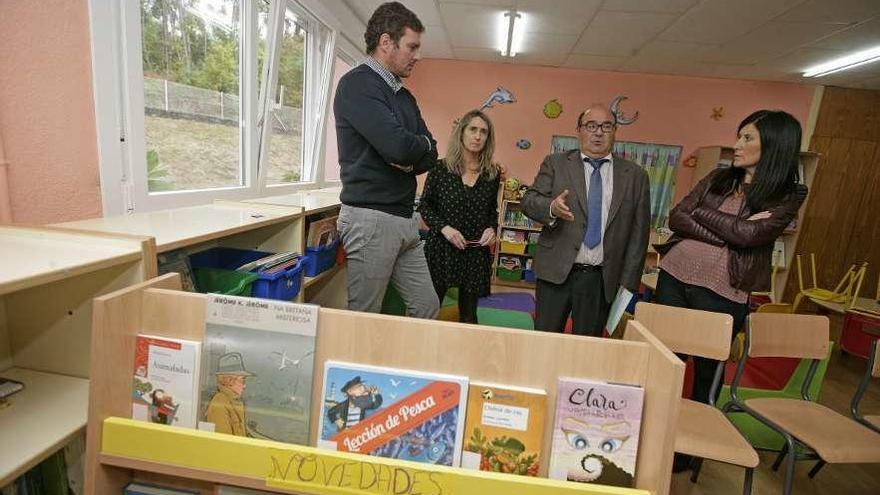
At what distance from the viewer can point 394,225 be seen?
61.2 inches

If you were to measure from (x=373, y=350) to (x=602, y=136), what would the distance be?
1419 millimetres

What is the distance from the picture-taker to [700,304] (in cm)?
172

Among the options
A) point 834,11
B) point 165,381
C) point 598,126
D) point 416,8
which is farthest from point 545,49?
point 165,381

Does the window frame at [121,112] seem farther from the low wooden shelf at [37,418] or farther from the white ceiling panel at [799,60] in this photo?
the white ceiling panel at [799,60]

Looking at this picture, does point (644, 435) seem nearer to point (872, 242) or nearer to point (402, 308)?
point (402, 308)

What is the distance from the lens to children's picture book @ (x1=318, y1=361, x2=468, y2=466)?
713mm

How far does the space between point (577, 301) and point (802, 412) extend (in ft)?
3.17

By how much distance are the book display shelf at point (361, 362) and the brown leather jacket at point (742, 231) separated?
1135 mm

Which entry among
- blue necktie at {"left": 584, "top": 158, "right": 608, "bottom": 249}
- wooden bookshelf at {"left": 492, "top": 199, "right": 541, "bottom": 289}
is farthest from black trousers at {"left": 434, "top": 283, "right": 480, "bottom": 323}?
wooden bookshelf at {"left": 492, "top": 199, "right": 541, "bottom": 289}

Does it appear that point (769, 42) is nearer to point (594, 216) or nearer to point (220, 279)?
point (594, 216)

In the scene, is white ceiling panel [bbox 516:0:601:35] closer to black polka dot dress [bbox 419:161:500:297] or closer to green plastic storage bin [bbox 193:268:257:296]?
black polka dot dress [bbox 419:161:500:297]

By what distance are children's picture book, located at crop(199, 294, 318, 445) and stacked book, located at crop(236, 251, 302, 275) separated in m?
0.86

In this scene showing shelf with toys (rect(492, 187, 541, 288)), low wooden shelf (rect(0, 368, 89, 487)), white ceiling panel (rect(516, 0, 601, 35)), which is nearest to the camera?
low wooden shelf (rect(0, 368, 89, 487))

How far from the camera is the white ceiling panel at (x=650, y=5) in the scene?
10.3 feet
